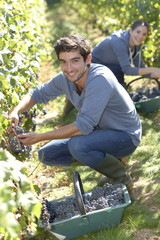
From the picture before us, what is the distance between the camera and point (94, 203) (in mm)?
2484

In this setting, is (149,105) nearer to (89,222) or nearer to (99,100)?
(99,100)

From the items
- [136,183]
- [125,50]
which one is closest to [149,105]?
[125,50]

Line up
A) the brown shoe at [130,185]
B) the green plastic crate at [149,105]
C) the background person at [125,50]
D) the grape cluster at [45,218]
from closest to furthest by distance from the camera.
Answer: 1. the grape cluster at [45,218]
2. the brown shoe at [130,185]
3. the background person at [125,50]
4. the green plastic crate at [149,105]

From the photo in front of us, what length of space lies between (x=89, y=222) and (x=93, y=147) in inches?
23.6

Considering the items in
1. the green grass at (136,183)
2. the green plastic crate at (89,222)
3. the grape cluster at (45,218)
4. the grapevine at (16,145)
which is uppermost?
the grapevine at (16,145)

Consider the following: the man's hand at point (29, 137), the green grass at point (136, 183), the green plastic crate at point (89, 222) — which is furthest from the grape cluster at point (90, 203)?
the man's hand at point (29, 137)

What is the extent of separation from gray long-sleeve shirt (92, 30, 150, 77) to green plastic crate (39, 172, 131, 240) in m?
1.88

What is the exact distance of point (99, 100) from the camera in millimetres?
2506

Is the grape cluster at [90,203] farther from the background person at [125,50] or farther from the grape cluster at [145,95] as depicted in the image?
the grape cluster at [145,95]

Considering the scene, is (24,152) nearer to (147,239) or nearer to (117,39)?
(147,239)

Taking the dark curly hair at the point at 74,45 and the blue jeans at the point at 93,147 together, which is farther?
the blue jeans at the point at 93,147

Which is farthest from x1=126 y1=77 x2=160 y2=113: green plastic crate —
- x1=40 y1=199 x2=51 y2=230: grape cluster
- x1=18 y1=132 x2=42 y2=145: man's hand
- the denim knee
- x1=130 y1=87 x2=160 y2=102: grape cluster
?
x1=40 y1=199 x2=51 y2=230: grape cluster

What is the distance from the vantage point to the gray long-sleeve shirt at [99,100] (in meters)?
2.52

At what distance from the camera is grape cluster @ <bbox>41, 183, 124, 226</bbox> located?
2.47m
